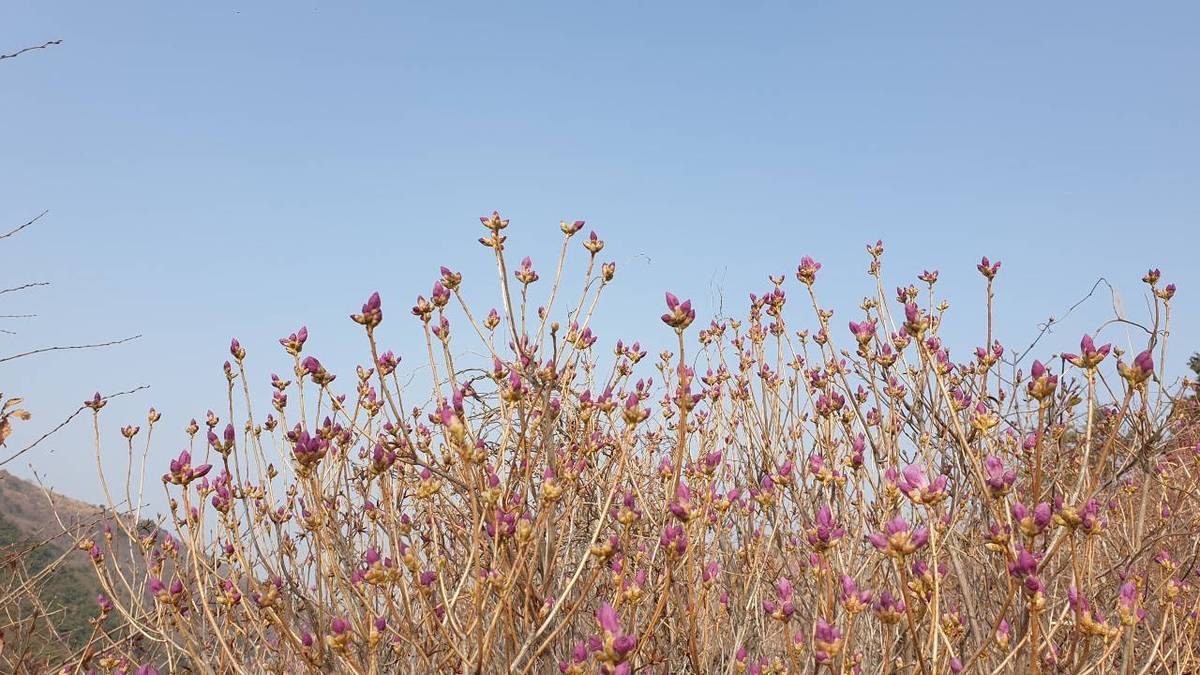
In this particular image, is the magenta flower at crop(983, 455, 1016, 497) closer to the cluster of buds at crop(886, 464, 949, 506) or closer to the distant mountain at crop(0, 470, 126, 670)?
the cluster of buds at crop(886, 464, 949, 506)

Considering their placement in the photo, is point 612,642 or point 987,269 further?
point 987,269

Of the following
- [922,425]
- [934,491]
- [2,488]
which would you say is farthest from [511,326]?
[2,488]

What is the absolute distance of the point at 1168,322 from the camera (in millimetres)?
2707

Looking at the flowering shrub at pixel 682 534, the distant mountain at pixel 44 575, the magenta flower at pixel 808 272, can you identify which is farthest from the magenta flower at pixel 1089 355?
A: the distant mountain at pixel 44 575

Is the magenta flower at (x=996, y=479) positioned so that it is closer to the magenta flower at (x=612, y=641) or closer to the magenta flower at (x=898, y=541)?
the magenta flower at (x=898, y=541)

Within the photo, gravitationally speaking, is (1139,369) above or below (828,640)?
above

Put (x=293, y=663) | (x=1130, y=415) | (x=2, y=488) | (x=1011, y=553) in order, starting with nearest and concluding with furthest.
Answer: (x=1011, y=553) → (x=1130, y=415) → (x=293, y=663) → (x=2, y=488)

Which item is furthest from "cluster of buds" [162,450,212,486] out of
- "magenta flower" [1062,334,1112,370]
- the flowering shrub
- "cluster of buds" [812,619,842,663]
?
"magenta flower" [1062,334,1112,370]

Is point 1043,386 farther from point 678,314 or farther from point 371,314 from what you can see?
point 371,314

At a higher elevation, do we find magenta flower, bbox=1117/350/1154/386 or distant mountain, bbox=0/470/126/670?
magenta flower, bbox=1117/350/1154/386

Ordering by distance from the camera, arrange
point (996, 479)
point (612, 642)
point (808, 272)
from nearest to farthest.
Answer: point (612, 642)
point (996, 479)
point (808, 272)

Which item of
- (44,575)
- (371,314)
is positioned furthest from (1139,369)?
(44,575)

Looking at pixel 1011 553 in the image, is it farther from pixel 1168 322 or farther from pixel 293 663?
pixel 293 663

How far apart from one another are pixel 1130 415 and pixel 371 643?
2.59m
